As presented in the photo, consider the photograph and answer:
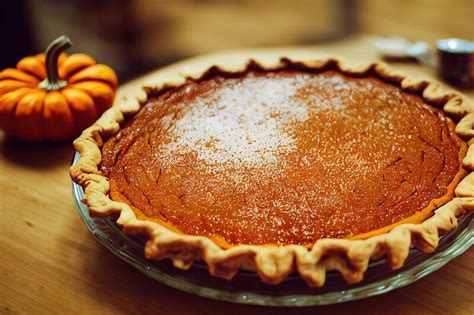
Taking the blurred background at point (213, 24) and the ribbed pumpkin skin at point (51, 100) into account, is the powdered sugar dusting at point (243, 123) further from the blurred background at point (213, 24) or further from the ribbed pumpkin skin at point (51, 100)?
the blurred background at point (213, 24)

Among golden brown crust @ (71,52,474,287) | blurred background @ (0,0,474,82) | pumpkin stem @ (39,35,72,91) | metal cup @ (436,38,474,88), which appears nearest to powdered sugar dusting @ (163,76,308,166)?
golden brown crust @ (71,52,474,287)

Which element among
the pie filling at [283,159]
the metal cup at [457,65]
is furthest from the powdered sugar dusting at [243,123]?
the metal cup at [457,65]

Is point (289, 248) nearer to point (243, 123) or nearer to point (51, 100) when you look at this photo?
point (243, 123)

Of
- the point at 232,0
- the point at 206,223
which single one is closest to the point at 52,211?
the point at 206,223

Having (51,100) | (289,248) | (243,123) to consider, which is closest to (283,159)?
(243,123)

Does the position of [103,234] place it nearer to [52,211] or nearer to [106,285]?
[106,285]

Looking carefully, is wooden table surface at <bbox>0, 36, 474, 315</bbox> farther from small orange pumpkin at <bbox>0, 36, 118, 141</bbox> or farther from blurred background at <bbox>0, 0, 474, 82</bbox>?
blurred background at <bbox>0, 0, 474, 82</bbox>
